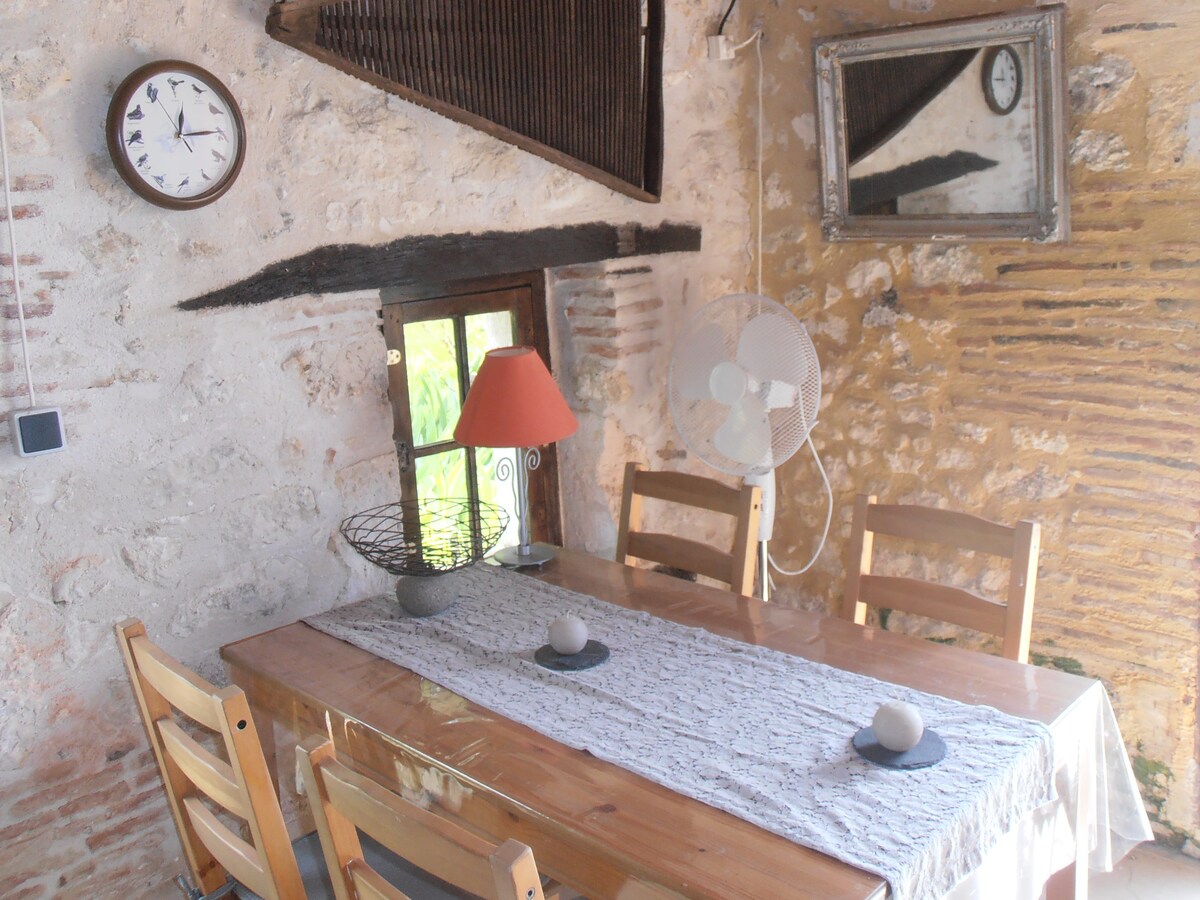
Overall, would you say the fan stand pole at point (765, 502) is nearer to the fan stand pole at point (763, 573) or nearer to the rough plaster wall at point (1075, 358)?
→ the fan stand pole at point (763, 573)

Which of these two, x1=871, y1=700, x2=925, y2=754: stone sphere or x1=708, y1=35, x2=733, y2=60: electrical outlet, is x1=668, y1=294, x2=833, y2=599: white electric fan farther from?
x1=871, y1=700, x2=925, y2=754: stone sphere

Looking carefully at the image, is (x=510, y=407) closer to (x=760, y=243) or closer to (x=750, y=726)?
(x=750, y=726)

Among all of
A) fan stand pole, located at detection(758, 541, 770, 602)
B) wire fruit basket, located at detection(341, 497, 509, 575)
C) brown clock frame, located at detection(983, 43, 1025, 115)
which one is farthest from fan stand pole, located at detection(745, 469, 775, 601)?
brown clock frame, located at detection(983, 43, 1025, 115)

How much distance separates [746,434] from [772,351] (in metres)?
0.23

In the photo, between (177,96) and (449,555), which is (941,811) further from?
(177,96)

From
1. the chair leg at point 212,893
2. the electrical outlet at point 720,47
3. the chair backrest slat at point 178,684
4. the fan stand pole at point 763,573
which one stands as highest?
the electrical outlet at point 720,47

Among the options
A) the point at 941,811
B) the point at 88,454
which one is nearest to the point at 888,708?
the point at 941,811

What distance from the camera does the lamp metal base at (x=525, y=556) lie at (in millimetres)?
2809

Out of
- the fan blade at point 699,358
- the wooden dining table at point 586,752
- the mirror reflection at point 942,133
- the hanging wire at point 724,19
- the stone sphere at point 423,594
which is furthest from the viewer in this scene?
the hanging wire at point 724,19

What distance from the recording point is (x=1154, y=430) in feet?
9.17

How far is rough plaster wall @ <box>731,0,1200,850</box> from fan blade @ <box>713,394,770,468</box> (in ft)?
2.01

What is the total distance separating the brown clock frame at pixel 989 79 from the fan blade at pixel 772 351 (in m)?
0.78

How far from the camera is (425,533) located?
283cm

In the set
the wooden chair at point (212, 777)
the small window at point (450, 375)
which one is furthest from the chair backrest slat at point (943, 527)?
the wooden chair at point (212, 777)
